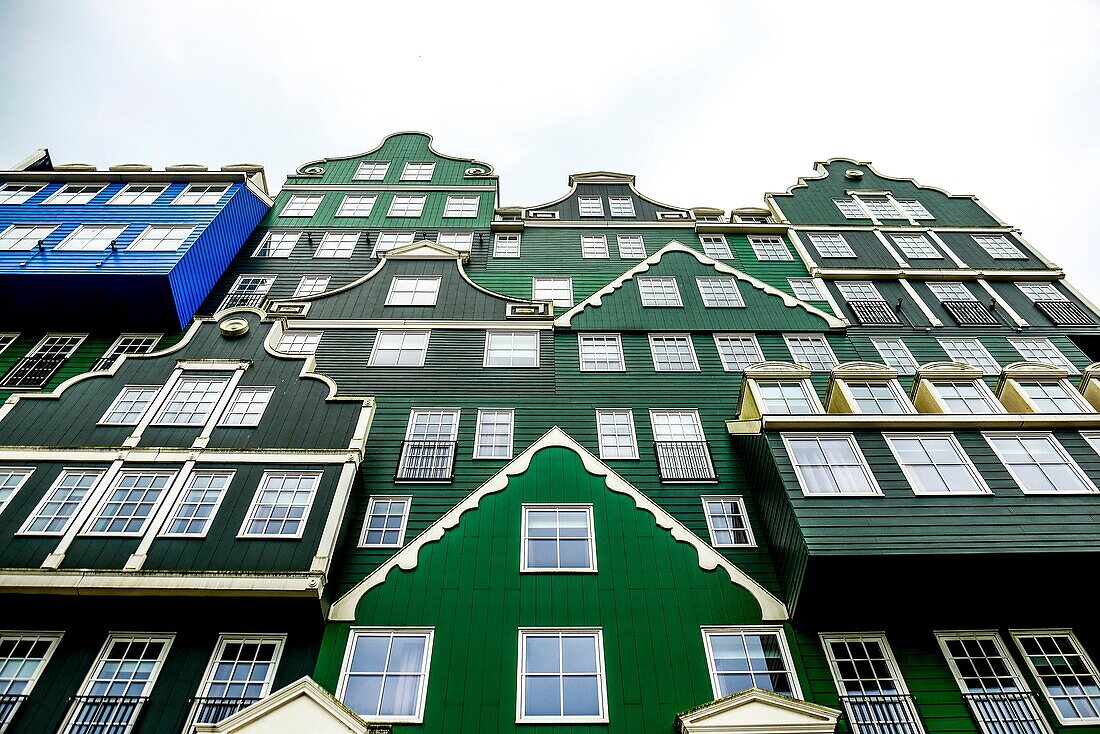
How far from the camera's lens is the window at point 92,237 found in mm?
24705

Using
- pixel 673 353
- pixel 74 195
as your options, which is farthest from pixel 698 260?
pixel 74 195

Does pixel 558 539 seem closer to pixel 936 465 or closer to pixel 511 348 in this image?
pixel 511 348

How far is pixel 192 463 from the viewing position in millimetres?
16906

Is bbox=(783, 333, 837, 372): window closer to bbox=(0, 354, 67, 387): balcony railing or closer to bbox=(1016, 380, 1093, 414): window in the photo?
bbox=(1016, 380, 1093, 414): window

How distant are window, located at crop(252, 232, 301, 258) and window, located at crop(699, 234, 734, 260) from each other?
18120 mm

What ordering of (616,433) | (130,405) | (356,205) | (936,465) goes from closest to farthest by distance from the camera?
(936,465), (130,405), (616,433), (356,205)

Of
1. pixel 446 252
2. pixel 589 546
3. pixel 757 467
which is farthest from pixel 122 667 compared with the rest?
pixel 446 252

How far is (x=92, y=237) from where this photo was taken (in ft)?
83.4

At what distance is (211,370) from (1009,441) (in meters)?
21.8

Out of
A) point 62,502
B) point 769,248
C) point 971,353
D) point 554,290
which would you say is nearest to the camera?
point 62,502

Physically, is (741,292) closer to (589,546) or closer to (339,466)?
(589,546)

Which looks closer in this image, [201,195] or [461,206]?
[201,195]

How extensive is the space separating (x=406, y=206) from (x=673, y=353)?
1607cm

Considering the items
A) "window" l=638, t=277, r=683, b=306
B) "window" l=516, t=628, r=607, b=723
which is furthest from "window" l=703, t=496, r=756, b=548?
"window" l=638, t=277, r=683, b=306
